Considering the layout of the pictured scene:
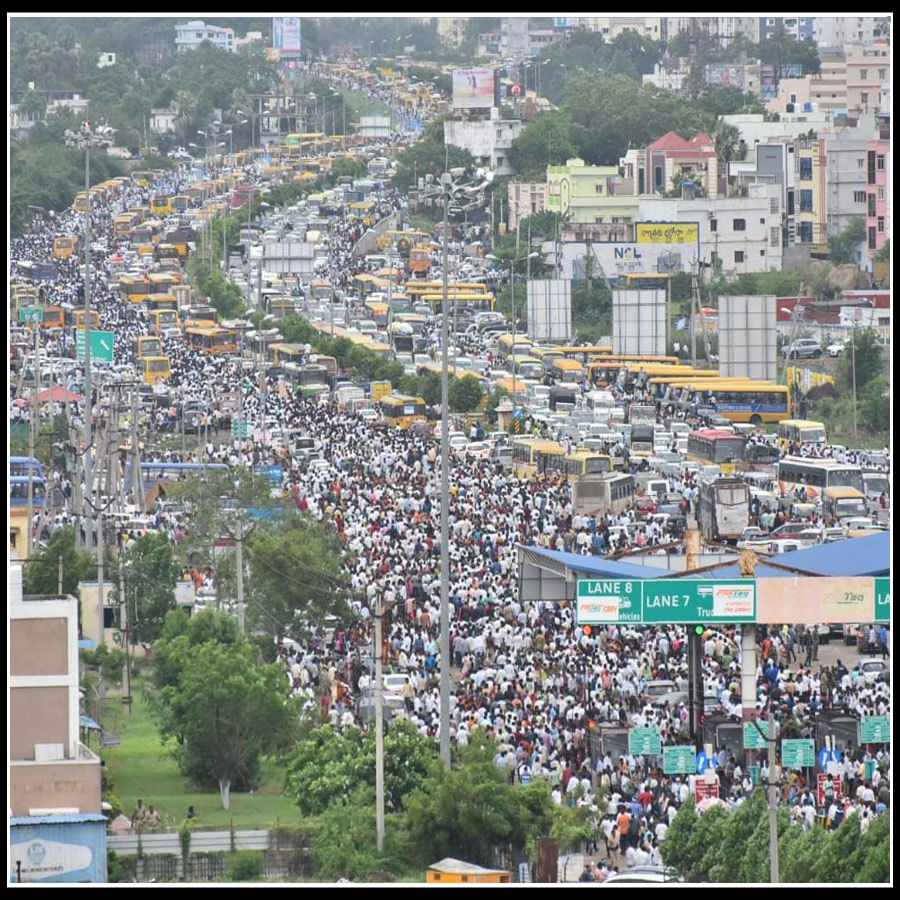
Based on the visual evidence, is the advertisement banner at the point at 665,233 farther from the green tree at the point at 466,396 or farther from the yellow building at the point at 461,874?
the yellow building at the point at 461,874

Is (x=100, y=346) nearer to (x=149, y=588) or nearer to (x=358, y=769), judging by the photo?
(x=149, y=588)

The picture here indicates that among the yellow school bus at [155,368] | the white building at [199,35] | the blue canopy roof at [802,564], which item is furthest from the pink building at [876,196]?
the white building at [199,35]

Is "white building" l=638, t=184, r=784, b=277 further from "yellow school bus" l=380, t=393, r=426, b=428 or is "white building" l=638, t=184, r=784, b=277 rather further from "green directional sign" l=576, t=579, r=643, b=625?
"green directional sign" l=576, t=579, r=643, b=625

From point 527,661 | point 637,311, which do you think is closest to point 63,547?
point 527,661

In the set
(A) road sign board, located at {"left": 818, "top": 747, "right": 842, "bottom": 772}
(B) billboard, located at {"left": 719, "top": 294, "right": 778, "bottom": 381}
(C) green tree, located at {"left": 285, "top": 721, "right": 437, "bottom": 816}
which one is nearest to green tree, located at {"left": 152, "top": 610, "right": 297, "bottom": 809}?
(C) green tree, located at {"left": 285, "top": 721, "right": 437, "bottom": 816}

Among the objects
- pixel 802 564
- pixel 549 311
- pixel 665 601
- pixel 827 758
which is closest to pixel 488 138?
pixel 549 311

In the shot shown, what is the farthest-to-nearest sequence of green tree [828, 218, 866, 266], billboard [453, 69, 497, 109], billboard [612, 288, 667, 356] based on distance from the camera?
billboard [453, 69, 497, 109] → green tree [828, 218, 866, 266] → billboard [612, 288, 667, 356]
